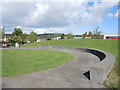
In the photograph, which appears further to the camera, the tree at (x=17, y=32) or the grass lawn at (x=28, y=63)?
the tree at (x=17, y=32)

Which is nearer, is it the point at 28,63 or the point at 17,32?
the point at 28,63

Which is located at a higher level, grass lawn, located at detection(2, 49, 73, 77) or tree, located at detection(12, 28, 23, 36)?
tree, located at detection(12, 28, 23, 36)

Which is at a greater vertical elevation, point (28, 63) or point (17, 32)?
point (17, 32)

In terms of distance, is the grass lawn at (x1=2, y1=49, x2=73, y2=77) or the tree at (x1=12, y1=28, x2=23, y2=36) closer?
the grass lawn at (x1=2, y1=49, x2=73, y2=77)

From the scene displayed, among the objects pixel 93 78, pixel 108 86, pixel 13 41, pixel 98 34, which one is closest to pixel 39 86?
pixel 93 78

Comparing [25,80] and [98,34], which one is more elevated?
[98,34]

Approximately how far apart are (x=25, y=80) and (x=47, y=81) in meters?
1.24

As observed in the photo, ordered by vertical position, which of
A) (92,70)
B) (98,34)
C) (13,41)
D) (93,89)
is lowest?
(93,89)

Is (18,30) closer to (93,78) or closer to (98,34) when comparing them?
(93,78)

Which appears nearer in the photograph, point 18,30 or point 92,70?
point 92,70

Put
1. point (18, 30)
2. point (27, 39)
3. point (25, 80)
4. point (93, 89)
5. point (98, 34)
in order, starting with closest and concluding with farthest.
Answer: point (93, 89) < point (25, 80) < point (18, 30) < point (27, 39) < point (98, 34)

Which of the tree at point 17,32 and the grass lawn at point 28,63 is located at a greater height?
the tree at point 17,32

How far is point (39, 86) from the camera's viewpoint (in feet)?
15.1

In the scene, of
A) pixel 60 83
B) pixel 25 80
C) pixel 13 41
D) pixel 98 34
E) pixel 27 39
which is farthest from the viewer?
pixel 98 34
